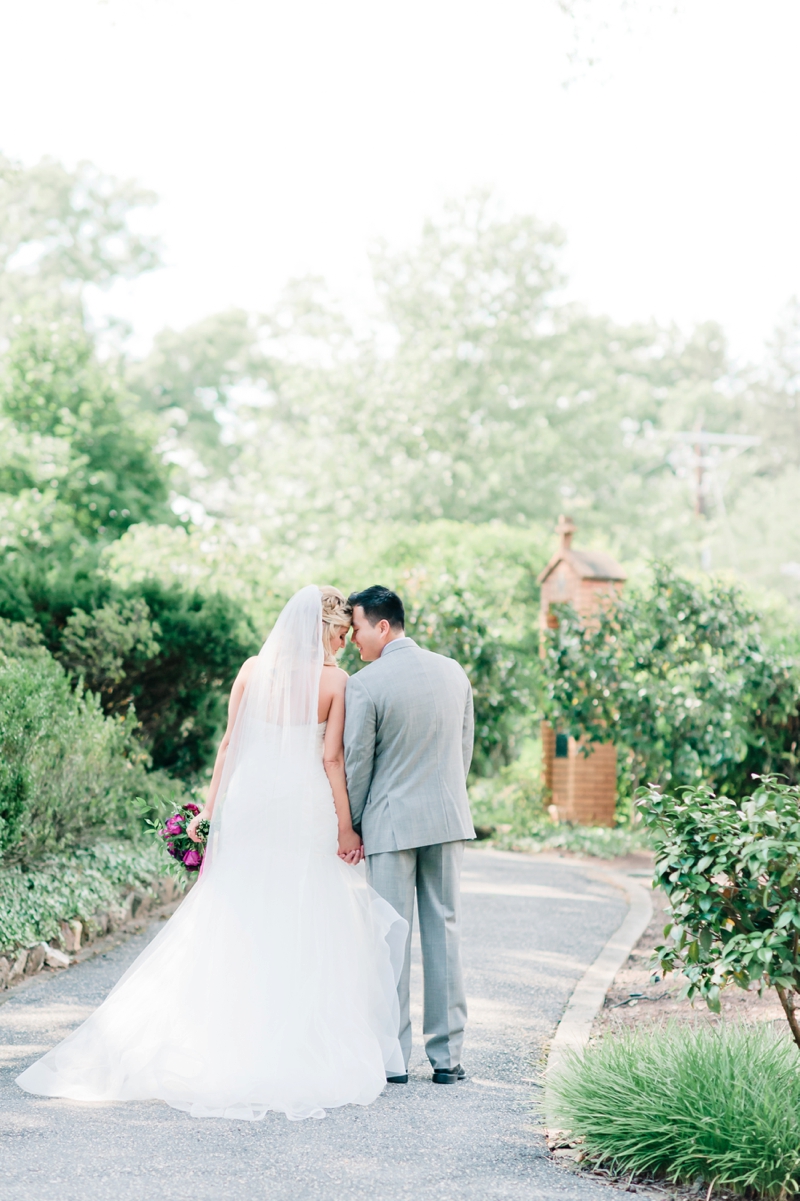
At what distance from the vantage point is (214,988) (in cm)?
450

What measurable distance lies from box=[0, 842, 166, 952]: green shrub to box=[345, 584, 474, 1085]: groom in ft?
4.90

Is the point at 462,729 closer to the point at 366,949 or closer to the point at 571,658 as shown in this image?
the point at 366,949

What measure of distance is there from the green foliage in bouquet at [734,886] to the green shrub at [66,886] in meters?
2.84

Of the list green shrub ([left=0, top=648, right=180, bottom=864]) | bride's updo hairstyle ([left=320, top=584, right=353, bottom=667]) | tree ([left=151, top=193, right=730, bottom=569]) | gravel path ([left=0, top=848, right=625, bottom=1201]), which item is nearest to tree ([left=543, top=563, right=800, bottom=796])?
green shrub ([left=0, top=648, right=180, bottom=864])

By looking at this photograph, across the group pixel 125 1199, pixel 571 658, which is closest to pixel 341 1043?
pixel 125 1199

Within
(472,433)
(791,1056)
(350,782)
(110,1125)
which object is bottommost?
(110,1125)

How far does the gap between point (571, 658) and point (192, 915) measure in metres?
8.53

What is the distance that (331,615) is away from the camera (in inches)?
196

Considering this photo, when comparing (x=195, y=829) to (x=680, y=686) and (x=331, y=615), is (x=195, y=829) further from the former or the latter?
(x=680, y=686)

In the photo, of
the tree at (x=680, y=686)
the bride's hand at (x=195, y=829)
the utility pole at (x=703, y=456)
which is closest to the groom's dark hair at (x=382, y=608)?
the bride's hand at (x=195, y=829)

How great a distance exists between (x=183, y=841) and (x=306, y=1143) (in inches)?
66.4

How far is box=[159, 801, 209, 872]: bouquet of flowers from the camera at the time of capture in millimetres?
5090

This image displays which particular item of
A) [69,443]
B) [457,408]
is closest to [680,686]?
[69,443]

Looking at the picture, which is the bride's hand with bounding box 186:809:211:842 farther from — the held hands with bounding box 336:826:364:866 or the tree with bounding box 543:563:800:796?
the tree with bounding box 543:563:800:796
